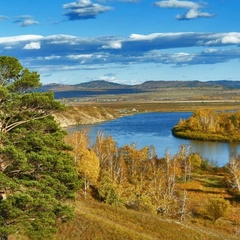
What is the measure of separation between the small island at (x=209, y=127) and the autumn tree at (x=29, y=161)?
10380 centimetres

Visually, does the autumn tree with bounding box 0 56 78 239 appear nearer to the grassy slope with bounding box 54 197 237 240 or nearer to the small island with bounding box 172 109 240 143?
the grassy slope with bounding box 54 197 237 240

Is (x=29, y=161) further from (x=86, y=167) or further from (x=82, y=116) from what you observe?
(x=82, y=116)

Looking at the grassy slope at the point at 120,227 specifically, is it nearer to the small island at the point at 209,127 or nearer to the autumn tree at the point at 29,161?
the autumn tree at the point at 29,161

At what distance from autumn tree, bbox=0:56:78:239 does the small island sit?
103797mm

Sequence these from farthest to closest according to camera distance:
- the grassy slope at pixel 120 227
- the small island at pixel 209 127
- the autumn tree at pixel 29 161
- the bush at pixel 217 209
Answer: the small island at pixel 209 127 → the bush at pixel 217 209 → the grassy slope at pixel 120 227 → the autumn tree at pixel 29 161

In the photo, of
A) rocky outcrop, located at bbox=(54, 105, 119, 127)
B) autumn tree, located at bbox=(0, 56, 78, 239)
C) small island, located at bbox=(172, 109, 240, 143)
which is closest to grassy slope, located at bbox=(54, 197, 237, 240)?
autumn tree, located at bbox=(0, 56, 78, 239)

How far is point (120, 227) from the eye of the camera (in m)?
28.5

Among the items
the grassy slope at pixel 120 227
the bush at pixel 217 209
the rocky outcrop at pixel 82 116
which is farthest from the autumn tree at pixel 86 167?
the rocky outcrop at pixel 82 116

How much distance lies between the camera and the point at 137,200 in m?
47.7

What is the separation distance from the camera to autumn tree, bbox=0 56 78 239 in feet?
63.1

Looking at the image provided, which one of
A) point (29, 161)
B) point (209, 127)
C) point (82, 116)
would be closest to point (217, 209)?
point (29, 161)

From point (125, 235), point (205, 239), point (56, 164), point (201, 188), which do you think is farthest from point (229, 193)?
point (56, 164)

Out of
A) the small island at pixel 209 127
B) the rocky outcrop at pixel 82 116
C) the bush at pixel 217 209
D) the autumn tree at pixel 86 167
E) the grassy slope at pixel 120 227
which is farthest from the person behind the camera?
the rocky outcrop at pixel 82 116

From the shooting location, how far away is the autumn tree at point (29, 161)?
19219mm
